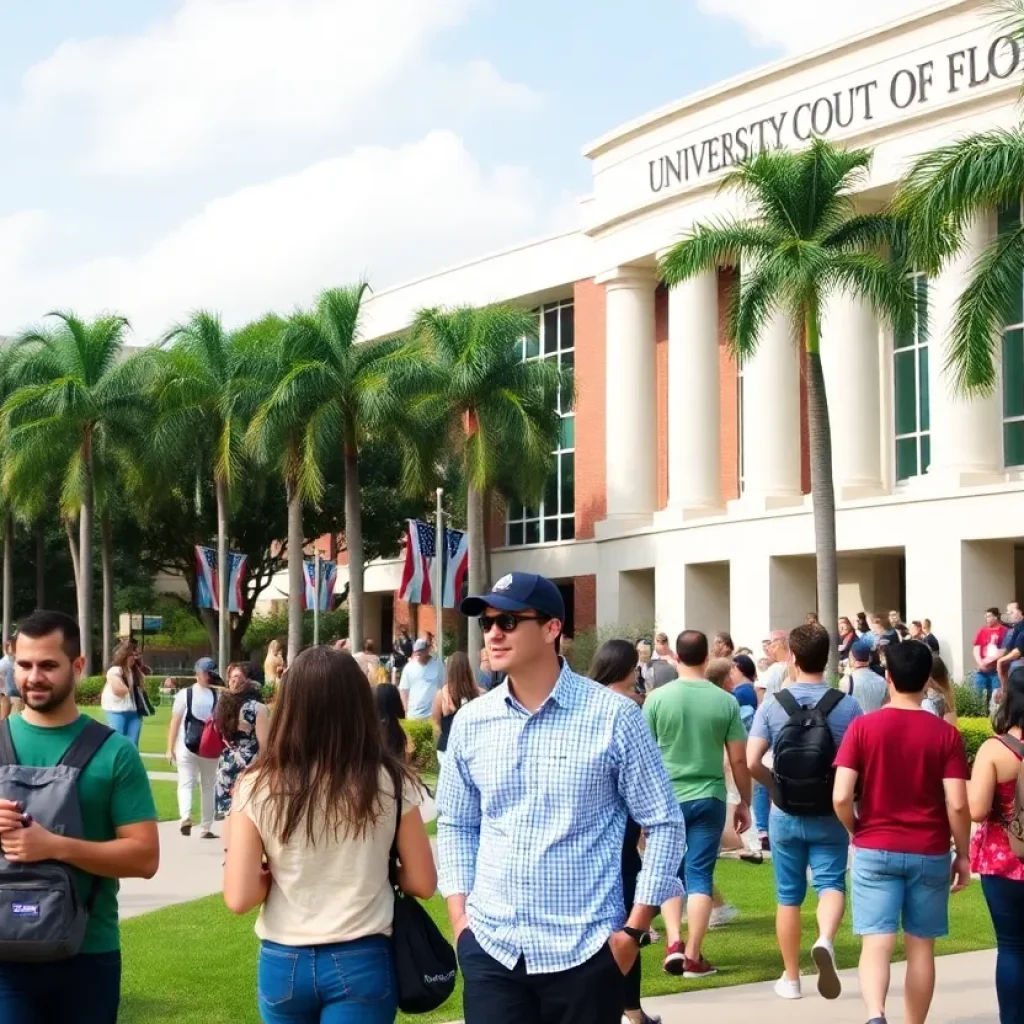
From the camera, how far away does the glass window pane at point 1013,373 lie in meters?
36.1

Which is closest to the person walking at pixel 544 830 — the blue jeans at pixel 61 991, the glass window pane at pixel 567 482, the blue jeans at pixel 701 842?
the blue jeans at pixel 61 991

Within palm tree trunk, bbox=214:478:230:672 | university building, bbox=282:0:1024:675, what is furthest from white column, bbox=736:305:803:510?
palm tree trunk, bbox=214:478:230:672

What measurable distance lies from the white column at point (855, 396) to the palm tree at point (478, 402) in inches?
259

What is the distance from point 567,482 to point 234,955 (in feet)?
136

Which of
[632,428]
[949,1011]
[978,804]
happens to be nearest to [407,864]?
[978,804]

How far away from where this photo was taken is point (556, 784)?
452 cm

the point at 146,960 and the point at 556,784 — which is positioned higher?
the point at 556,784

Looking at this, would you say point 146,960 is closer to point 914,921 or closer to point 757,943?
point 757,943

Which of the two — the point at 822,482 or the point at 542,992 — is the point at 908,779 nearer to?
the point at 542,992

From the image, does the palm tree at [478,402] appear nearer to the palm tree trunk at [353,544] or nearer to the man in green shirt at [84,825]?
the palm tree trunk at [353,544]

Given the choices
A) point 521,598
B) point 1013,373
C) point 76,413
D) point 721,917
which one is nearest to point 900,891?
point 521,598

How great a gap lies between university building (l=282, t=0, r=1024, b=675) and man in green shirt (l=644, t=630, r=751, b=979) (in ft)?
73.5

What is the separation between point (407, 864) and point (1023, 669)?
3.19m

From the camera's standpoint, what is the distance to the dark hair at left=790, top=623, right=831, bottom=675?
8.20 m
